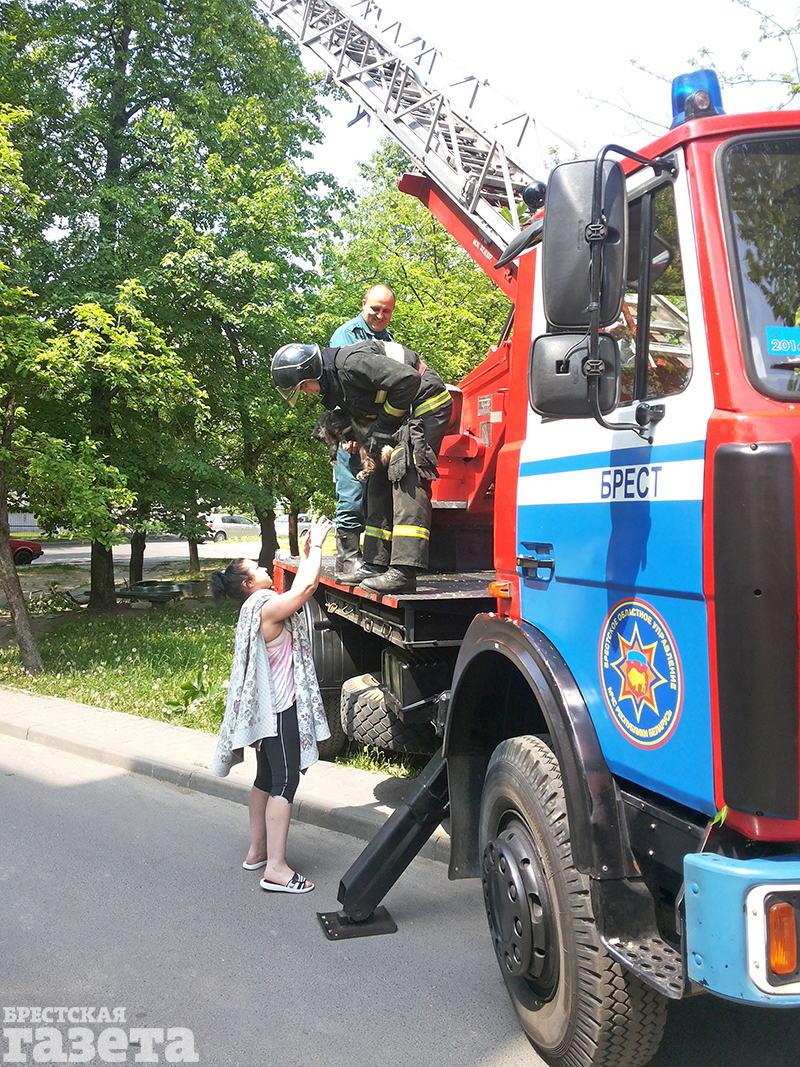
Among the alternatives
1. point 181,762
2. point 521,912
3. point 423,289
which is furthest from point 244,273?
point 521,912

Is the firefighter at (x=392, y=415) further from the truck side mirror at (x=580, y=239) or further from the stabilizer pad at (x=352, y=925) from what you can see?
the truck side mirror at (x=580, y=239)

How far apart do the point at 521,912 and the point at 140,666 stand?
26.8 ft

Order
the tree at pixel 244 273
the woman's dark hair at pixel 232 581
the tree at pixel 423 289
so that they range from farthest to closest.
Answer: the tree at pixel 423 289 < the tree at pixel 244 273 < the woman's dark hair at pixel 232 581

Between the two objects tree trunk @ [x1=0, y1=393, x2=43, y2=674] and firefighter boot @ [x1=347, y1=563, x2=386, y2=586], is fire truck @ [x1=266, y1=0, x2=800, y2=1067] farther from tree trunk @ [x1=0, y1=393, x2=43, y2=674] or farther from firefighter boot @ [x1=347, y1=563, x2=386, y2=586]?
tree trunk @ [x1=0, y1=393, x2=43, y2=674]

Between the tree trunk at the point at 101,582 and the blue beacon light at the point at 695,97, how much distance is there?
14703 mm

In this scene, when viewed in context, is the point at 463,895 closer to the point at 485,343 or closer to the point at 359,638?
the point at 359,638

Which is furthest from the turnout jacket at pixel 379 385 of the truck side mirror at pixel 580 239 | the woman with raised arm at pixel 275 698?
the truck side mirror at pixel 580 239

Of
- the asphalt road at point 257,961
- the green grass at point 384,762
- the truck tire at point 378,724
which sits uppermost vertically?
the truck tire at point 378,724

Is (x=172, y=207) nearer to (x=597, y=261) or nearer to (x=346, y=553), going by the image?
(x=346, y=553)

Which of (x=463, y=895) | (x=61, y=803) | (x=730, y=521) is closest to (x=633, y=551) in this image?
(x=730, y=521)

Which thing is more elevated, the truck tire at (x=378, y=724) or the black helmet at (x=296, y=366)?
the black helmet at (x=296, y=366)

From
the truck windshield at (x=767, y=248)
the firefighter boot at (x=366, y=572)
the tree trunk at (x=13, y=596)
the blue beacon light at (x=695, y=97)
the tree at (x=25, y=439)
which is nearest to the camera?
the truck windshield at (x=767, y=248)

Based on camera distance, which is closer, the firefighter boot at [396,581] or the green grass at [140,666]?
the firefighter boot at [396,581]

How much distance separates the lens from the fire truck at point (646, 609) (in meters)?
2.06
